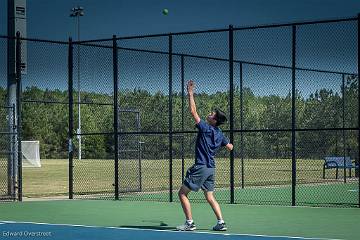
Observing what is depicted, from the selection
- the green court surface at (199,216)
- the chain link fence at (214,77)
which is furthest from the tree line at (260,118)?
the green court surface at (199,216)

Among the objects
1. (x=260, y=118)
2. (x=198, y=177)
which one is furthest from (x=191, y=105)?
(x=260, y=118)

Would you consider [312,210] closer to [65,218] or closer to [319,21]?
[319,21]

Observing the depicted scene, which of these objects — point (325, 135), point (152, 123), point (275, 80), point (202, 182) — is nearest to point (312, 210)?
point (202, 182)

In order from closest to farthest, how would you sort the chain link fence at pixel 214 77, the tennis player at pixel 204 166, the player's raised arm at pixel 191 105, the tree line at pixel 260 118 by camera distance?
1. the player's raised arm at pixel 191 105
2. the tennis player at pixel 204 166
3. the chain link fence at pixel 214 77
4. the tree line at pixel 260 118

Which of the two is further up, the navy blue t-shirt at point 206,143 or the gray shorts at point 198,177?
the navy blue t-shirt at point 206,143

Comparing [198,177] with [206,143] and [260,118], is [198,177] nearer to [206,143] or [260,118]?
[206,143]

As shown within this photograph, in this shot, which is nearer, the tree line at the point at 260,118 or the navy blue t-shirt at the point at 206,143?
the navy blue t-shirt at the point at 206,143

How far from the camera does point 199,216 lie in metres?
15.7

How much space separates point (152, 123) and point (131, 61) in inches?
452

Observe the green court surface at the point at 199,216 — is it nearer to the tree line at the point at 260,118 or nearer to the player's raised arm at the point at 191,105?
the player's raised arm at the point at 191,105

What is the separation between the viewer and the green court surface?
13266mm

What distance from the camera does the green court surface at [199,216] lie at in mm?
13266

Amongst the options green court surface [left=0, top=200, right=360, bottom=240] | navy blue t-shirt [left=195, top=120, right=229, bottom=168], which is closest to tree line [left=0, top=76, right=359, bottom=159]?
green court surface [left=0, top=200, right=360, bottom=240]

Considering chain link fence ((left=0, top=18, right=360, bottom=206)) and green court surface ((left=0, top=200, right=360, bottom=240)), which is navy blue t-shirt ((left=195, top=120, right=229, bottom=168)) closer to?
green court surface ((left=0, top=200, right=360, bottom=240))
